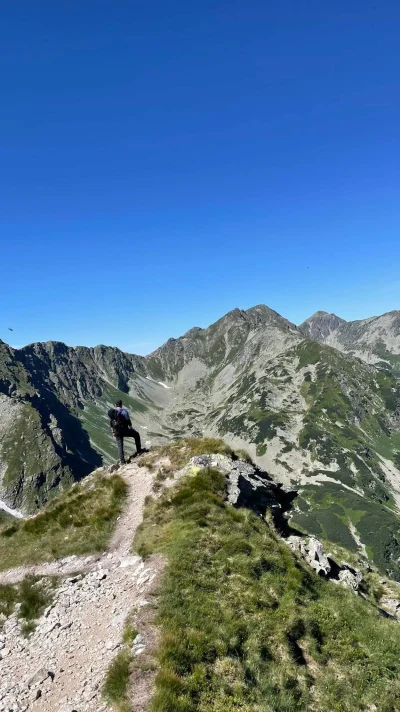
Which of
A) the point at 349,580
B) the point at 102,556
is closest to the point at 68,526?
the point at 102,556

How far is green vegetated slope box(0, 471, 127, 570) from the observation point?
2223 cm

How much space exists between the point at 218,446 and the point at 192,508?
922cm

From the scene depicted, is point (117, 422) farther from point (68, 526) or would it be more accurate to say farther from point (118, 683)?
point (118, 683)

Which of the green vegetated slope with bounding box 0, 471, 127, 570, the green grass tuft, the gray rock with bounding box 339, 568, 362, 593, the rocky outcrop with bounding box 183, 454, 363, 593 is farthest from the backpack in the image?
the green grass tuft

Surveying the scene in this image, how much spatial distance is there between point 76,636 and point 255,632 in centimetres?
638

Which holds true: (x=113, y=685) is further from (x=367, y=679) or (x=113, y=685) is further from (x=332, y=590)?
(x=332, y=590)

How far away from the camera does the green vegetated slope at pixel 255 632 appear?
38.5ft

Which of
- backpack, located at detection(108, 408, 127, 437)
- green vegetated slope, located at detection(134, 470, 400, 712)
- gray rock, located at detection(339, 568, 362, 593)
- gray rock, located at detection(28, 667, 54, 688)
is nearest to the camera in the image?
green vegetated slope, located at detection(134, 470, 400, 712)

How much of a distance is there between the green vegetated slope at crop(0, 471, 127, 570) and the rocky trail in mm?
904

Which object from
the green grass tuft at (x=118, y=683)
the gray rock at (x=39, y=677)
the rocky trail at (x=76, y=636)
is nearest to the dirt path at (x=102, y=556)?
the rocky trail at (x=76, y=636)

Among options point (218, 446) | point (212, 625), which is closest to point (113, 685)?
point (212, 625)

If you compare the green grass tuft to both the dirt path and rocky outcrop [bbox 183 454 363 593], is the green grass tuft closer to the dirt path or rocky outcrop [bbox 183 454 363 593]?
the dirt path

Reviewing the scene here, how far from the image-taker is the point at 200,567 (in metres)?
17.0

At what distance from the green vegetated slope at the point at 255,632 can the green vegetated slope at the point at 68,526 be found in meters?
3.75
